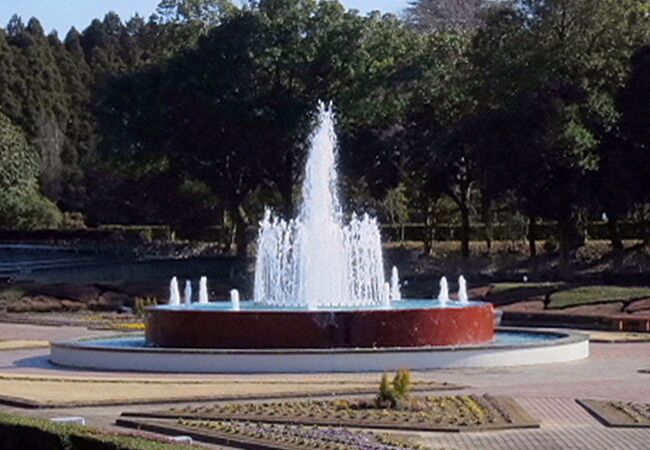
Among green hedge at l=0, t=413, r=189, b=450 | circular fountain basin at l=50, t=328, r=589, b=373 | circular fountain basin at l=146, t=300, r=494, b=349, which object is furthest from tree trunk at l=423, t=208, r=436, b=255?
green hedge at l=0, t=413, r=189, b=450

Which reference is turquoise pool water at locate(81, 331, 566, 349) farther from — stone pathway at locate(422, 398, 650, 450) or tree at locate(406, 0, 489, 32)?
tree at locate(406, 0, 489, 32)

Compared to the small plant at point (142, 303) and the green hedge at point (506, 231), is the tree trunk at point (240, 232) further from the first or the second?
the small plant at point (142, 303)

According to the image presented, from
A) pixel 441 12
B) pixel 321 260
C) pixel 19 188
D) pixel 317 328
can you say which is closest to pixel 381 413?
pixel 317 328

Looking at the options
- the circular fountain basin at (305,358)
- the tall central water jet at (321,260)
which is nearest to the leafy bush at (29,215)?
the tall central water jet at (321,260)

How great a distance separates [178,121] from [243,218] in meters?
5.74

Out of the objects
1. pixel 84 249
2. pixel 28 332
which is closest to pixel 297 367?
pixel 28 332

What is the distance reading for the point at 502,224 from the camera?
206 feet

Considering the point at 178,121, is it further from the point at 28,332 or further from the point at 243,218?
the point at 28,332

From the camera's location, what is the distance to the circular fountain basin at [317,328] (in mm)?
27438

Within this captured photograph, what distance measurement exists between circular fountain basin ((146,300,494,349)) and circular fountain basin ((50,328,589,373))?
510mm

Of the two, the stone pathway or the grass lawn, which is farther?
the grass lawn

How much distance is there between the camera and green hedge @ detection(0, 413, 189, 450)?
14141 mm

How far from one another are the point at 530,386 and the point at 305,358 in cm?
453

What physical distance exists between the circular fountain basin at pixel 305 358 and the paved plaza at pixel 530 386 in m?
0.40
